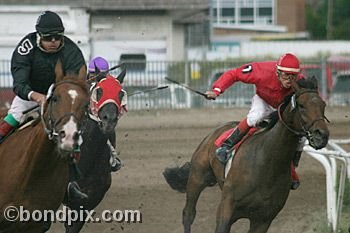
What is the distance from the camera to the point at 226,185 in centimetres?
877

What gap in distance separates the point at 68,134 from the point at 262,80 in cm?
291

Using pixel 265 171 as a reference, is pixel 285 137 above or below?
above

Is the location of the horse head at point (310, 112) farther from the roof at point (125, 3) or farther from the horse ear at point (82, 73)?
the roof at point (125, 3)

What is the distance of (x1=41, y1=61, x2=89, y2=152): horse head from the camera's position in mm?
6375

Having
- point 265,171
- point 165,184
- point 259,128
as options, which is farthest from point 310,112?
point 165,184

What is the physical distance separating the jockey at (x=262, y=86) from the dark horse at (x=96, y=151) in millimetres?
869

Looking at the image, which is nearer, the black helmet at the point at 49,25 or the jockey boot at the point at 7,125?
the black helmet at the point at 49,25

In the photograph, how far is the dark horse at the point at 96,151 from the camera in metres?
8.63

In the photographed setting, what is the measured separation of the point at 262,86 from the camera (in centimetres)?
891

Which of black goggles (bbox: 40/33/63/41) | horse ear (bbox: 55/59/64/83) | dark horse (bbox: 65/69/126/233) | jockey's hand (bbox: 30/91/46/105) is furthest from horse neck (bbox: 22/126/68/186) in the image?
dark horse (bbox: 65/69/126/233)

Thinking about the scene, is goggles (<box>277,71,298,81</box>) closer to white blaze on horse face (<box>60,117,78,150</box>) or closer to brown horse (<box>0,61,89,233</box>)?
brown horse (<box>0,61,89,233</box>)

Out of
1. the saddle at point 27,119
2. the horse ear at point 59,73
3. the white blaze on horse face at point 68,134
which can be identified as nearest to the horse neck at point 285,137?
the saddle at point 27,119

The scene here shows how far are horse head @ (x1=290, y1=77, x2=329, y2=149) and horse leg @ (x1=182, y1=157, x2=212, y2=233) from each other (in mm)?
2054

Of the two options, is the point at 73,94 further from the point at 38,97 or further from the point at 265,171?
the point at 265,171
